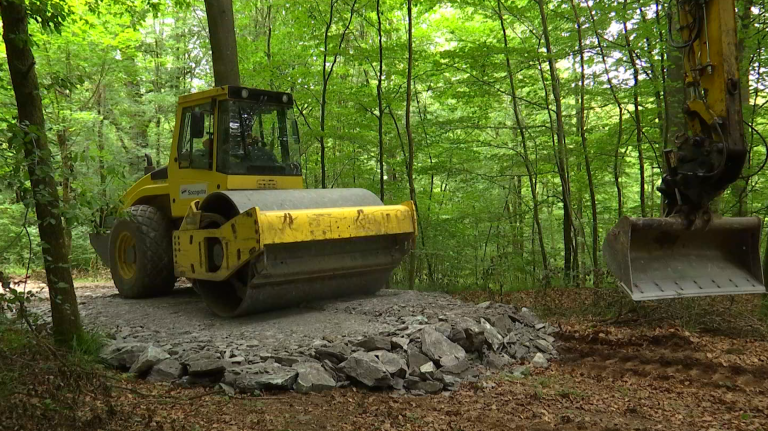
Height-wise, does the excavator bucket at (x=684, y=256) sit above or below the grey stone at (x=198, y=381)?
above

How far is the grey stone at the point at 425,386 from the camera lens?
4.55m

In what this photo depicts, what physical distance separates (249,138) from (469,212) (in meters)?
5.84

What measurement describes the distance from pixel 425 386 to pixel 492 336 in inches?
43.3

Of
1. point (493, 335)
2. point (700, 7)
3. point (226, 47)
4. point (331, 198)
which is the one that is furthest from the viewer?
point (226, 47)

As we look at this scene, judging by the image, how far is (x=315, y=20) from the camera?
34.1ft

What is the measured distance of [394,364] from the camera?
4688 mm

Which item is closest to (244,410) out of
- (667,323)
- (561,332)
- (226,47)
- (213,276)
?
(213,276)

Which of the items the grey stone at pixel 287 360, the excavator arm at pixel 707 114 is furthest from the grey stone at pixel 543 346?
the grey stone at pixel 287 360

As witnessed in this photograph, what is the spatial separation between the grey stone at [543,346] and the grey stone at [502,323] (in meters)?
0.28

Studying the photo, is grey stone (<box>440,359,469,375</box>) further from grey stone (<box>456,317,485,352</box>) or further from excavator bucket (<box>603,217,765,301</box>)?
excavator bucket (<box>603,217,765,301</box>)

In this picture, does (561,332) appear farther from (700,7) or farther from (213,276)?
(213,276)

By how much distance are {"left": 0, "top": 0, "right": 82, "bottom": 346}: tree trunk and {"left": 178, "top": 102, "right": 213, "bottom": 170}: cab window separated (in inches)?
98.7

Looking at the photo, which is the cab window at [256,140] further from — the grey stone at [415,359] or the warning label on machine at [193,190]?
the grey stone at [415,359]

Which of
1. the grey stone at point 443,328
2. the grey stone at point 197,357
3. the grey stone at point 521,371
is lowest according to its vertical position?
the grey stone at point 521,371
